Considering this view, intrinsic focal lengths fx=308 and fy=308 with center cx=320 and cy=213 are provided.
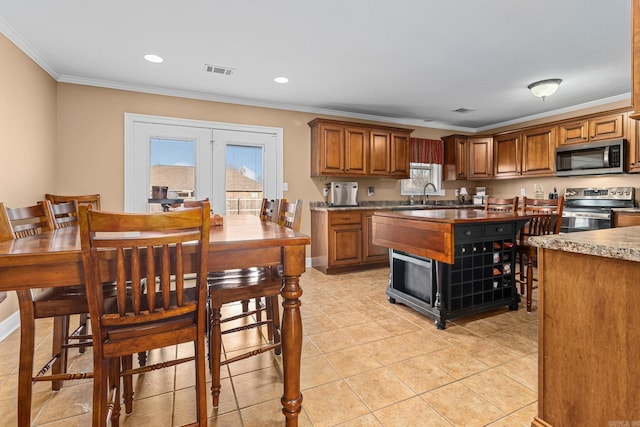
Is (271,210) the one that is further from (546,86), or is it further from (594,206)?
(594,206)

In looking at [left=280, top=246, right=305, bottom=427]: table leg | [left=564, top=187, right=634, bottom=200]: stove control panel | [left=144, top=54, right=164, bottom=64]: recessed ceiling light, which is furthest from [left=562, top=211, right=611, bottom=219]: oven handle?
[left=144, top=54, right=164, bottom=64]: recessed ceiling light

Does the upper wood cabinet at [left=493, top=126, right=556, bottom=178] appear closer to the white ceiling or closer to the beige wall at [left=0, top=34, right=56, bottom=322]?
the white ceiling

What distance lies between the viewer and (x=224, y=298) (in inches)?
61.1

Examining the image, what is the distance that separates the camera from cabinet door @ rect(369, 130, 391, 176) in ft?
15.8

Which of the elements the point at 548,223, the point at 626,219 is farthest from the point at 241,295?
the point at 626,219

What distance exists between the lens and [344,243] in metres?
4.34

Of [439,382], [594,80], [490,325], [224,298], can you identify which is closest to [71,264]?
[224,298]

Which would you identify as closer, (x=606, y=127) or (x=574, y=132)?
(x=606, y=127)

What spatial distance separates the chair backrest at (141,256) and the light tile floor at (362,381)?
2.32ft

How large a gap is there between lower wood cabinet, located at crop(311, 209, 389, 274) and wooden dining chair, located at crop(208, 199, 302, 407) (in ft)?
6.60

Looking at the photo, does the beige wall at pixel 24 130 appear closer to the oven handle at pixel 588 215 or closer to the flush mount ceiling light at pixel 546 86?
the flush mount ceiling light at pixel 546 86

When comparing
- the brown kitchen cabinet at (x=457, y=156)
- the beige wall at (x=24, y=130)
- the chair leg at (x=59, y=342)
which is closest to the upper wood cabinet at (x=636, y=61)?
the chair leg at (x=59, y=342)

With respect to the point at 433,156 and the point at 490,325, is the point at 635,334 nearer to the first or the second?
the point at 490,325

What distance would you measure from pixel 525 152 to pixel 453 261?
12.6 feet
